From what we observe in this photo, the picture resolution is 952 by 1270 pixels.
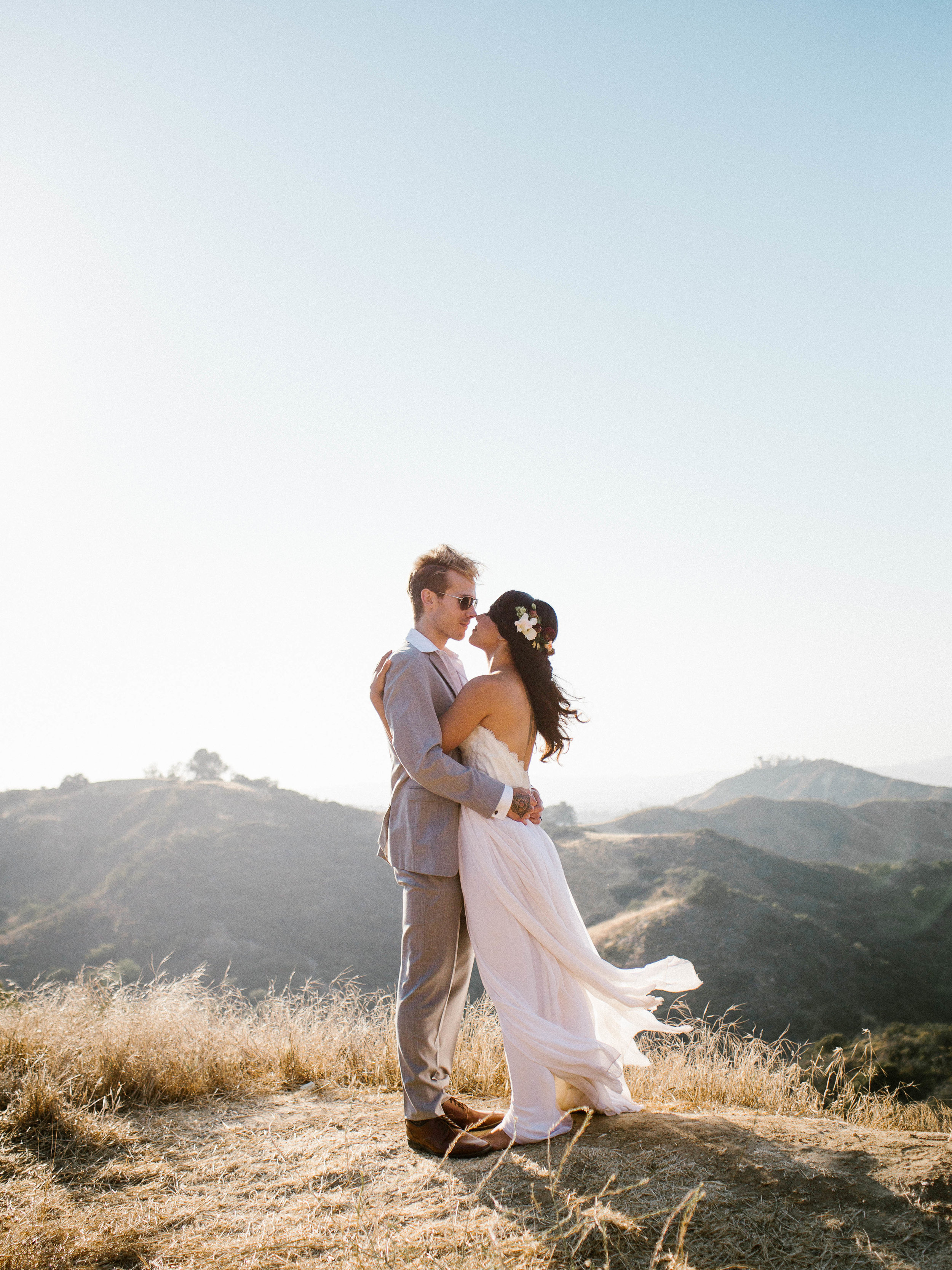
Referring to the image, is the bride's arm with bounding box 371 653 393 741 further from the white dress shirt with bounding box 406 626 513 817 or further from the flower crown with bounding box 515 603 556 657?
the flower crown with bounding box 515 603 556 657

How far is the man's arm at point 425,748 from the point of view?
10.1ft

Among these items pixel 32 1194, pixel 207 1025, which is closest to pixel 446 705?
pixel 32 1194

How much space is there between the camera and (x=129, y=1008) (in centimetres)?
434

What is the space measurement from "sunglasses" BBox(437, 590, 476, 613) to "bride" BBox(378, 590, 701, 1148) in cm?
14

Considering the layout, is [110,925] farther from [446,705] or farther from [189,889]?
[446,705]

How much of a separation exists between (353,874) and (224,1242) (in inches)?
1535

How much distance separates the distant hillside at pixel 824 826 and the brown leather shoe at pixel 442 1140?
4900cm

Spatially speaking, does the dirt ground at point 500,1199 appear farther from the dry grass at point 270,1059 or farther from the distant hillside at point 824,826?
the distant hillside at point 824,826

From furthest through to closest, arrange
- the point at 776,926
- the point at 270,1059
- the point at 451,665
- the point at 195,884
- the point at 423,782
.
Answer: the point at 195,884 → the point at 776,926 → the point at 270,1059 → the point at 451,665 → the point at 423,782

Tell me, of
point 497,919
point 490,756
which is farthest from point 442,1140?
point 490,756

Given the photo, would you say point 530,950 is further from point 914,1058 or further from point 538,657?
point 914,1058

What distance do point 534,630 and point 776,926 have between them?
103 feet

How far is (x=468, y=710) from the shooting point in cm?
323

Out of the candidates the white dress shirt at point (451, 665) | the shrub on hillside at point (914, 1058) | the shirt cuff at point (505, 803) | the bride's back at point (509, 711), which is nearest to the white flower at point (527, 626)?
the bride's back at point (509, 711)
